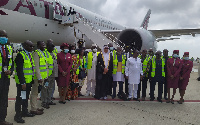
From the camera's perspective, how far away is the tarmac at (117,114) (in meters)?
3.40

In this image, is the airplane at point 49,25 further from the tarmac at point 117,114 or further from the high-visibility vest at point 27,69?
the high-visibility vest at point 27,69

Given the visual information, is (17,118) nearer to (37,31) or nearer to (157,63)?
(157,63)

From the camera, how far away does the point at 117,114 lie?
3.90 meters

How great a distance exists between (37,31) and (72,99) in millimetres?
4418

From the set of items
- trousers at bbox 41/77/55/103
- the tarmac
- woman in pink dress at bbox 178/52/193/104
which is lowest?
the tarmac

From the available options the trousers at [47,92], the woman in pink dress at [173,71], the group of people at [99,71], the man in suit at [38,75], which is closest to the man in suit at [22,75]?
the group of people at [99,71]

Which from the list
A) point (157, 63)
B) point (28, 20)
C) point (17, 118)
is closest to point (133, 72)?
point (157, 63)

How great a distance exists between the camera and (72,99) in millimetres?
5242

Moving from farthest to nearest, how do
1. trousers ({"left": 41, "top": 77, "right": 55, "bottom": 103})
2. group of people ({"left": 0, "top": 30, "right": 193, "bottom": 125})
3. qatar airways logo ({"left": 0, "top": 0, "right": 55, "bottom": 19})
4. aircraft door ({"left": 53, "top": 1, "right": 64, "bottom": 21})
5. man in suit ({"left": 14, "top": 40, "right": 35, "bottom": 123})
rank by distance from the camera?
aircraft door ({"left": 53, "top": 1, "right": 64, "bottom": 21}) → qatar airways logo ({"left": 0, "top": 0, "right": 55, "bottom": 19}) → trousers ({"left": 41, "top": 77, "right": 55, "bottom": 103}) → group of people ({"left": 0, "top": 30, "right": 193, "bottom": 125}) → man in suit ({"left": 14, "top": 40, "right": 35, "bottom": 123})

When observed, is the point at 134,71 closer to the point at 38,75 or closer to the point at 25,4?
the point at 38,75

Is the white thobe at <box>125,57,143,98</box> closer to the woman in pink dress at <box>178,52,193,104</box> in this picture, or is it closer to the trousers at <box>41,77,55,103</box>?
the woman in pink dress at <box>178,52,193,104</box>

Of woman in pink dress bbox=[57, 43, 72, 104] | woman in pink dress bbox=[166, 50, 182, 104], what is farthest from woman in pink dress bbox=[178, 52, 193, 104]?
woman in pink dress bbox=[57, 43, 72, 104]

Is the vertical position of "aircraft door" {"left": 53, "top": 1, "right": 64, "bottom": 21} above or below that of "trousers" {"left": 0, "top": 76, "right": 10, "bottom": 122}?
above

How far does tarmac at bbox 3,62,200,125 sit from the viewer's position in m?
3.40
